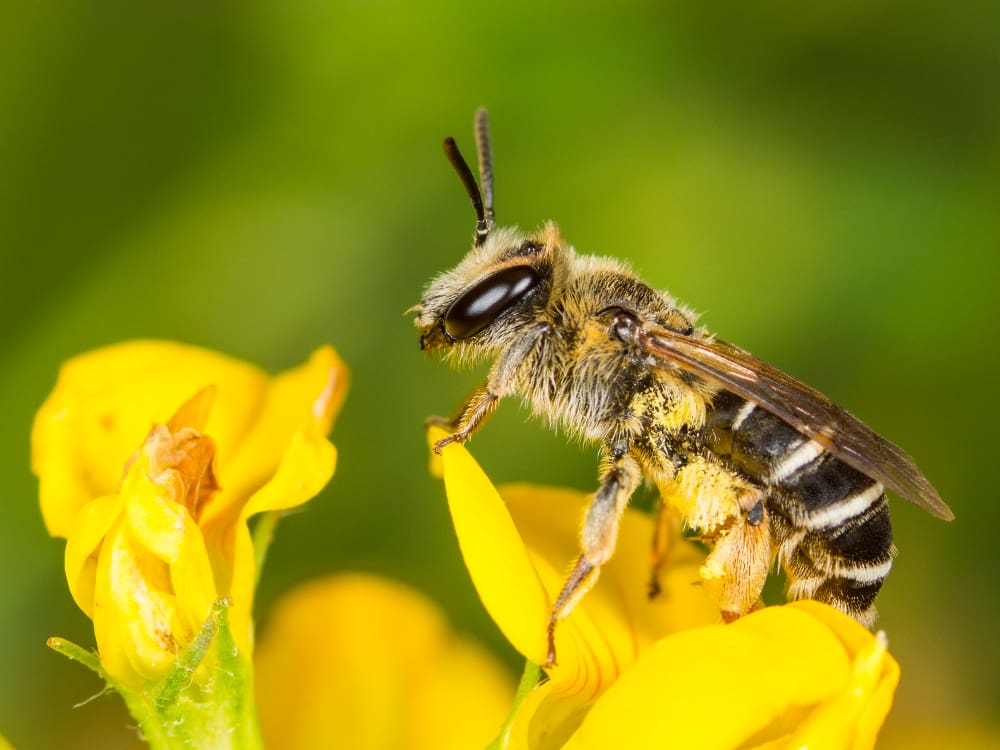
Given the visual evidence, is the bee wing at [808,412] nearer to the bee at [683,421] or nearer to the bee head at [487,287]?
the bee at [683,421]

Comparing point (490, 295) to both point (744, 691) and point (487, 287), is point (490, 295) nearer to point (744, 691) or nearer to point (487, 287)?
point (487, 287)

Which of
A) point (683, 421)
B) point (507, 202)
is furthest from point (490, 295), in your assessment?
point (507, 202)

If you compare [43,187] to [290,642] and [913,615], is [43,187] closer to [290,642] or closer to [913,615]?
[290,642]

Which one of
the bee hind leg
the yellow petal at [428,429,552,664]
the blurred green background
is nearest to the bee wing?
the bee hind leg

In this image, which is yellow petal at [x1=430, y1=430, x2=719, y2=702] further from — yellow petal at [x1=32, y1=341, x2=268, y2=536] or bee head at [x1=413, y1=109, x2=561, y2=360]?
yellow petal at [x1=32, y1=341, x2=268, y2=536]

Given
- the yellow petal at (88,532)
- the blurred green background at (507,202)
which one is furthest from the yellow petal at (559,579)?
the blurred green background at (507,202)
